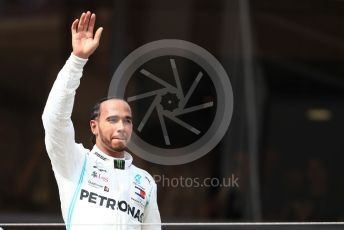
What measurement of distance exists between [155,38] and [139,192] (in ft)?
4.90

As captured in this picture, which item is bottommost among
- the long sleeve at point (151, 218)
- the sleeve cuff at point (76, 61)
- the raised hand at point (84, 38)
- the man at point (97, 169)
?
the long sleeve at point (151, 218)

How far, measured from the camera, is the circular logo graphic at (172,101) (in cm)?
451

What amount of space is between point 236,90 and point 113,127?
1.55 m

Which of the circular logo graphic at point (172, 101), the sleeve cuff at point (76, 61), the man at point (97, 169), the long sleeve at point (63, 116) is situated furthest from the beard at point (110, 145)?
the circular logo graphic at point (172, 101)

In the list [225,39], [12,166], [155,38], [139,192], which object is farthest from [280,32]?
[139,192]

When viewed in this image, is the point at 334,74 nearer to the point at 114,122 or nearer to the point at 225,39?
the point at 225,39

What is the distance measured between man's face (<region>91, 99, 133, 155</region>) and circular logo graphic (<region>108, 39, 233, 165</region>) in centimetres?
87

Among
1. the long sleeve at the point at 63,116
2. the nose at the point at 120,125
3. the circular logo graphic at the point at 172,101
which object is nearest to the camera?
the long sleeve at the point at 63,116

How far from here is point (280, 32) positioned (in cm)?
512

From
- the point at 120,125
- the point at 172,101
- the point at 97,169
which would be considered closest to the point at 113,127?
the point at 120,125

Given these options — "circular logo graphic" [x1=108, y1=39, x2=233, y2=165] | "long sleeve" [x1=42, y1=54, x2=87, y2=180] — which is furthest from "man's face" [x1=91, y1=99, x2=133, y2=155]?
"circular logo graphic" [x1=108, y1=39, x2=233, y2=165]

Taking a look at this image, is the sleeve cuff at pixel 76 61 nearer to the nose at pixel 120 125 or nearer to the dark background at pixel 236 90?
the nose at pixel 120 125

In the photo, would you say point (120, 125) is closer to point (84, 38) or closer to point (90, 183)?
point (90, 183)

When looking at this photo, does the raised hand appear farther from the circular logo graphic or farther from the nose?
the circular logo graphic
